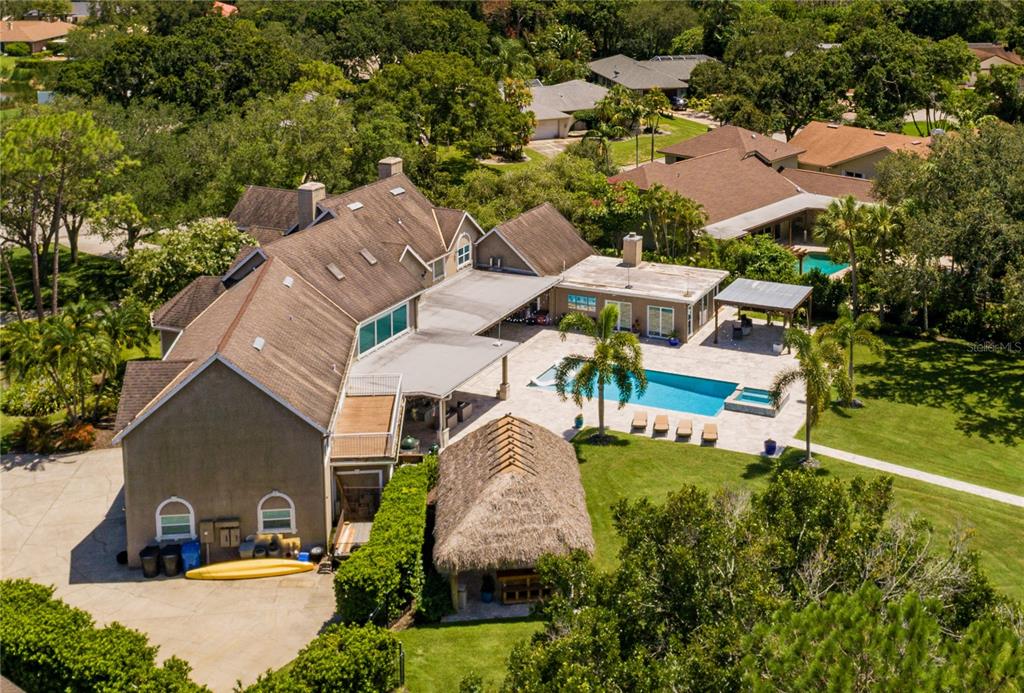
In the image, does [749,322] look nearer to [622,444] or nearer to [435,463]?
[622,444]

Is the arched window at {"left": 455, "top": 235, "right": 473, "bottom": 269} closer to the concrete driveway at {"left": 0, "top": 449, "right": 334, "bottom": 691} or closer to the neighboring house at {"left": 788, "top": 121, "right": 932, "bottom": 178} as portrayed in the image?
the concrete driveway at {"left": 0, "top": 449, "right": 334, "bottom": 691}

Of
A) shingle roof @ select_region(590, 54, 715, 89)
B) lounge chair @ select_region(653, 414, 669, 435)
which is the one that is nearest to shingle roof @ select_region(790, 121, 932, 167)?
shingle roof @ select_region(590, 54, 715, 89)

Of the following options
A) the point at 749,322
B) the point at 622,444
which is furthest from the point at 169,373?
the point at 749,322

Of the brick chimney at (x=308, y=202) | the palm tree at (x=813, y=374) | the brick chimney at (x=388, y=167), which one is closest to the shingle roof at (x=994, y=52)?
the brick chimney at (x=388, y=167)

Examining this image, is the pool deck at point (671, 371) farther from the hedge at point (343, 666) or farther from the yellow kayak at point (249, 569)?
the hedge at point (343, 666)

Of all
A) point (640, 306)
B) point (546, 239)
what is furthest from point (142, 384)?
point (546, 239)
